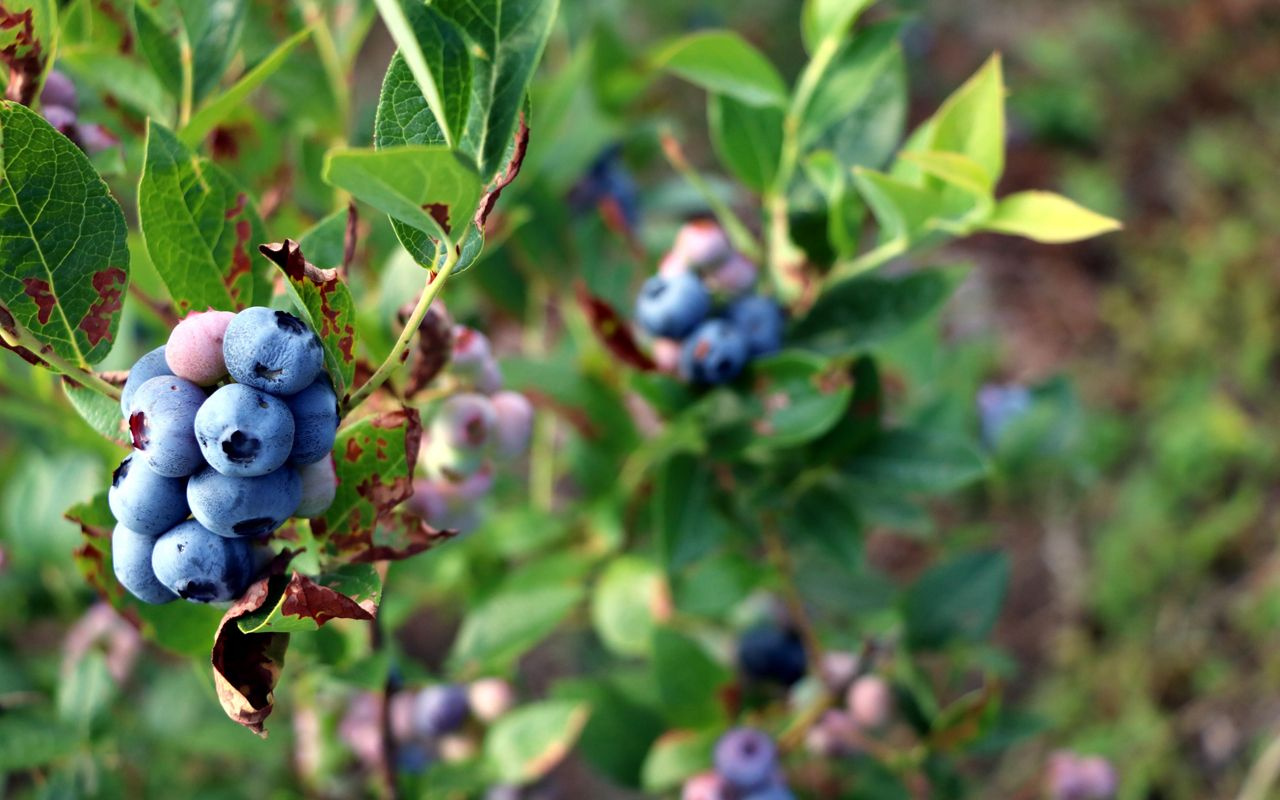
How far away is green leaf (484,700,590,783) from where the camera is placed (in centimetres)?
116

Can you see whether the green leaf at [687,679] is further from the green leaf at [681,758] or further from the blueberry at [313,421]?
the blueberry at [313,421]

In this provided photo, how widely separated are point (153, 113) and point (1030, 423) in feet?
3.77

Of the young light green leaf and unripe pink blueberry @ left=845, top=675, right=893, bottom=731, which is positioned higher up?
the young light green leaf

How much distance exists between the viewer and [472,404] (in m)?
0.83

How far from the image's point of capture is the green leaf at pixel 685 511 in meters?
1.09

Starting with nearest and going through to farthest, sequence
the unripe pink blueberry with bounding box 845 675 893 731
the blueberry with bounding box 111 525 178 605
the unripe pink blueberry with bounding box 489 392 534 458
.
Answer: the blueberry with bounding box 111 525 178 605 < the unripe pink blueberry with bounding box 489 392 534 458 < the unripe pink blueberry with bounding box 845 675 893 731

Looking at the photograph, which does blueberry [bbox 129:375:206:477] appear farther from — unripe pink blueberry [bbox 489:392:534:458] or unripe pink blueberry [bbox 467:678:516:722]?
unripe pink blueberry [bbox 467:678:516:722]

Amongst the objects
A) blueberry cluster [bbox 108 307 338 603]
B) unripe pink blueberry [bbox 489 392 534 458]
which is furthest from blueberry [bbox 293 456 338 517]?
unripe pink blueberry [bbox 489 392 534 458]

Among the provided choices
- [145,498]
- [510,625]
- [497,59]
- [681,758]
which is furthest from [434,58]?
[681,758]

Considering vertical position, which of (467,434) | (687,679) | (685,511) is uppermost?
(467,434)

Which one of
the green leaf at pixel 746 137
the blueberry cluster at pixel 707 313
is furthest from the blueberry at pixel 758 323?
the green leaf at pixel 746 137

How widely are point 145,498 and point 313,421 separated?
0.33 ft

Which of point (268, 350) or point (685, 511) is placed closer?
point (268, 350)

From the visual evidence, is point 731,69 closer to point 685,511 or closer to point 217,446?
point 685,511
